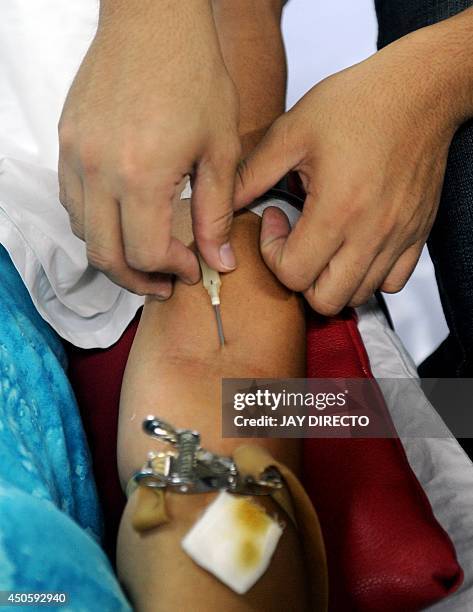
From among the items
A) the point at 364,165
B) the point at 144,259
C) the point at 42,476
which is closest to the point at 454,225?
the point at 364,165

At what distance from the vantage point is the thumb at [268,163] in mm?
823

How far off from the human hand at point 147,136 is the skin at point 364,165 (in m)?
0.10

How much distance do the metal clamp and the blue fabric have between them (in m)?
0.08

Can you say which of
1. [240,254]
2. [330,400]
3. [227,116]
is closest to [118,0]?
[227,116]

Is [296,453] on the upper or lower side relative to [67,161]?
lower

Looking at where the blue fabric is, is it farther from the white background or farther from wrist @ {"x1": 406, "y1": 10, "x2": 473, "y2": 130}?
the white background

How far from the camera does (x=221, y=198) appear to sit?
29.1 inches

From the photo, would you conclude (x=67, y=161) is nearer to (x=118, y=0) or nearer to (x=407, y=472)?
(x=118, y=0)

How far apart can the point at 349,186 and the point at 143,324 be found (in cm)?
28

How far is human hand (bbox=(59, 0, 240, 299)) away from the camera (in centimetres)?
68

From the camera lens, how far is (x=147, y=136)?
26.6 inches

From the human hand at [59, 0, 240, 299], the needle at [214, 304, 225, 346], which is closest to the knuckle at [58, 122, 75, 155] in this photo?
the human hand at [59, 0, 240, 299]

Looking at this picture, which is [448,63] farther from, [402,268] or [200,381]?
[200,381]

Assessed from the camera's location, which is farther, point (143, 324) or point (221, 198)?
point (143, 324)
